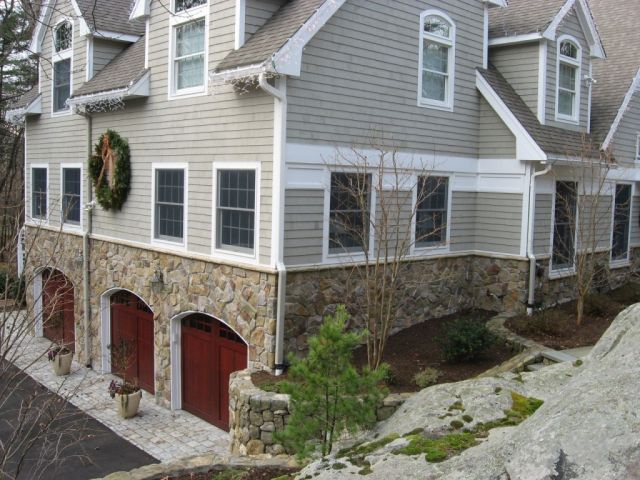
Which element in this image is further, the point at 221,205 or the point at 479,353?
the point at 221,205

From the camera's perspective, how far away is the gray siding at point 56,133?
15.5m

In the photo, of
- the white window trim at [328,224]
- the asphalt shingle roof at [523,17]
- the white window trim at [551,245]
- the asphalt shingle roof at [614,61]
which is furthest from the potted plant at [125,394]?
the asphalt shingle roof at [614,61]

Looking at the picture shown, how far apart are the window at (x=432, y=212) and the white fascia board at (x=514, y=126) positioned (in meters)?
1.56

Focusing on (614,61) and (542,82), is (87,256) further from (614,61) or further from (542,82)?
(614,61)

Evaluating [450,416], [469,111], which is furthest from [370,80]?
[450,416]

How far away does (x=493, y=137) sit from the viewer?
42.3ft

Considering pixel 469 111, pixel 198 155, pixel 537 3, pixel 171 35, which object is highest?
pixel 537 3

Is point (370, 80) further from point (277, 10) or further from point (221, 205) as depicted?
point (221, 205)

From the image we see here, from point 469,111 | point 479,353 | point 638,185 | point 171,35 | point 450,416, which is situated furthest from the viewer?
point 638,185

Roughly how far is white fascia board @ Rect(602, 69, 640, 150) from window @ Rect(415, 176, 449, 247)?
415 cm

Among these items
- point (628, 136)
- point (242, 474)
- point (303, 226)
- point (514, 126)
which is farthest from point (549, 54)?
point (242, 474)

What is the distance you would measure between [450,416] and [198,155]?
22.7ft

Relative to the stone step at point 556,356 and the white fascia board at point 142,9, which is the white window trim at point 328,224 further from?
the white fascia board at point 142,9

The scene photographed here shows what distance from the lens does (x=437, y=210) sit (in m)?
12.5
